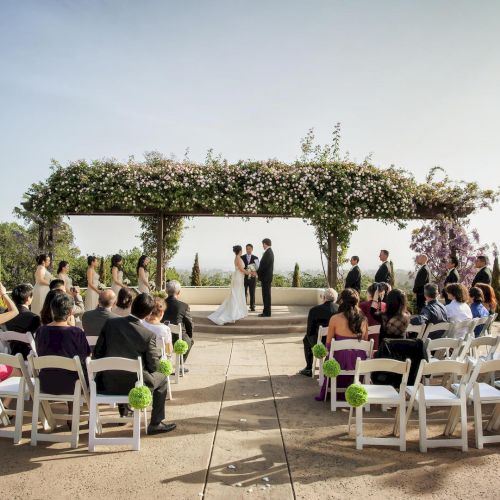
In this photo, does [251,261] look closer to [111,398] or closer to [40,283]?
[40,283]

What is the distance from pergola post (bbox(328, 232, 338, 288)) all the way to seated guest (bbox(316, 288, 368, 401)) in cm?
782

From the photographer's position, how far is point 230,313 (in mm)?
11789

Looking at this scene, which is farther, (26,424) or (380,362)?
(26,424)

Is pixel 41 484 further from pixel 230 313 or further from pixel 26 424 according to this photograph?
pixel 230 313

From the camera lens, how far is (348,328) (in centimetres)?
595

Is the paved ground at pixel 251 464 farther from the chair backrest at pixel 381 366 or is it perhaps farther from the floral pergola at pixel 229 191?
the floral pergola at pixel 229 191

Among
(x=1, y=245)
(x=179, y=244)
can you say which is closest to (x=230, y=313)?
(x=179, y=244)

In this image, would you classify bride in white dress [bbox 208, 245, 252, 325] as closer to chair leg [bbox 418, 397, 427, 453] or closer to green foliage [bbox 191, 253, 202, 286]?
green foliage [bbox 191, 253, 202, 286]

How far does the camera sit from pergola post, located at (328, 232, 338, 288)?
13.8m

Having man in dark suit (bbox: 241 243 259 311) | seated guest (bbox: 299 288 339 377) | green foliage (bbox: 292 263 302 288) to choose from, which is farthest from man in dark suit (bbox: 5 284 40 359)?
green foliage (bbox: 292 263 302 288)

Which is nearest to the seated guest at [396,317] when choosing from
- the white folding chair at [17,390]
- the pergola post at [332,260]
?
the white folding chair at [17,390]

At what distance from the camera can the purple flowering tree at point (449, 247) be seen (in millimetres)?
13891

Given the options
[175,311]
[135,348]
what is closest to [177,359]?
[175,311]

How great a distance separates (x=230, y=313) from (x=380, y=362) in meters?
7.49
